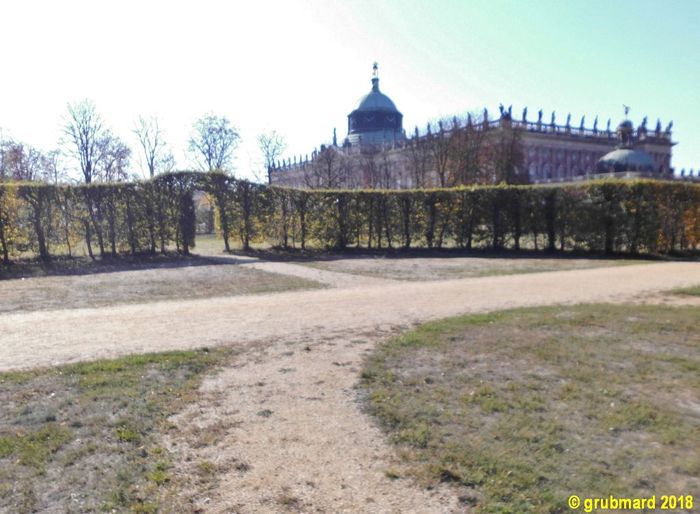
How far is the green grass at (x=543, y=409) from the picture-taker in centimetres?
353

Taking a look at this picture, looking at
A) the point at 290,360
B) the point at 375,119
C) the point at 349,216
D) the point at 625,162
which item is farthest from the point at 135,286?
the point at 375,119

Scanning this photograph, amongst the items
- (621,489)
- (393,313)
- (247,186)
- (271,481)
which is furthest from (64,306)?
(247,186)

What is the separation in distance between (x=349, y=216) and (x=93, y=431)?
67.3 ft

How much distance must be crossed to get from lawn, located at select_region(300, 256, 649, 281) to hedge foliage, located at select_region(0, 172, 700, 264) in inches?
109

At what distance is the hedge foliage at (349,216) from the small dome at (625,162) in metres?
38.8

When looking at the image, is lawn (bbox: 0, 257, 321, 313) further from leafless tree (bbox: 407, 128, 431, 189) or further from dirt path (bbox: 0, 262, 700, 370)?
leafless tree (bbox: 407, 128, 431, 189)

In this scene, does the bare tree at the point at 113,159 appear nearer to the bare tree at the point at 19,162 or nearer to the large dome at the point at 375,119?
the bare tree at the point at 19,162

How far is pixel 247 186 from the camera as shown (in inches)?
920

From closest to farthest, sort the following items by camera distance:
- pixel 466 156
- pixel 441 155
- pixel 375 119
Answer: pixel 466 156
pixel 441 155
pixel 375 119

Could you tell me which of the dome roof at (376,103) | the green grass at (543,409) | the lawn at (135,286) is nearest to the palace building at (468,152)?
the dome roof at (376,103)

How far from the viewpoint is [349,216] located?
965 inches

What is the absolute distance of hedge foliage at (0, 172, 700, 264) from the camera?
64.4 feet

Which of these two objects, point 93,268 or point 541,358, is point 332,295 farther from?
point 93,268

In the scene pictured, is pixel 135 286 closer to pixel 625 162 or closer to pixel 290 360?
pixel 290 360
